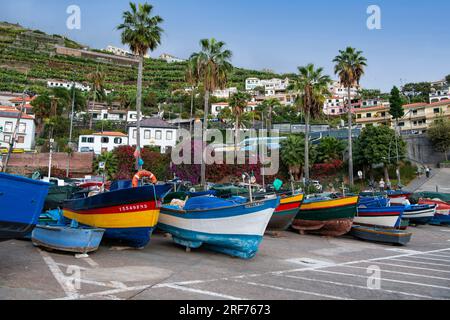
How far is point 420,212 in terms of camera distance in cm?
2338

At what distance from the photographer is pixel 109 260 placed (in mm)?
9984

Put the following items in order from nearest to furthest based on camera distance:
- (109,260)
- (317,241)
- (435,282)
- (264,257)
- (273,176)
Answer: (435,282) < (109,260) < (264,257) < (317,241) < (273,176)

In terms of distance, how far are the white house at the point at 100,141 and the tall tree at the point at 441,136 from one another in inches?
1784

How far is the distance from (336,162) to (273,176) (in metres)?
8.07

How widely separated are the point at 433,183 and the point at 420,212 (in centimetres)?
2084

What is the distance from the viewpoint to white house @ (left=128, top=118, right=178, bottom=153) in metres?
52.7

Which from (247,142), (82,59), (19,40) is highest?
(19,40)

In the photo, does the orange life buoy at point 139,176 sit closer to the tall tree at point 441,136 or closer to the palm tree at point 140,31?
the palm tree at point 140,31

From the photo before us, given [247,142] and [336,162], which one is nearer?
[336,162]

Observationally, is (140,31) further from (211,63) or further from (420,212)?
(420,212)

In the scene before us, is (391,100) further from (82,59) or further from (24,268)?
(82,59)

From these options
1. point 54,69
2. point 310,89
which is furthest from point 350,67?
point 54,69

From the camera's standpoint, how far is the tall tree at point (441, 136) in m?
48.5
